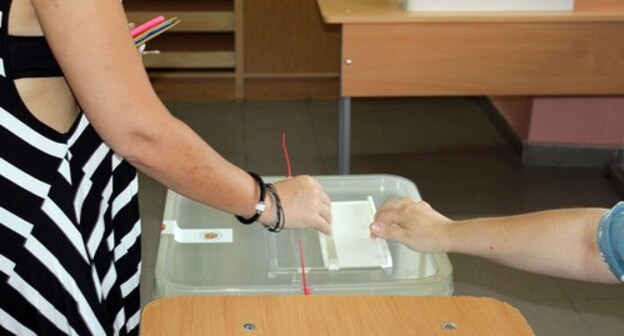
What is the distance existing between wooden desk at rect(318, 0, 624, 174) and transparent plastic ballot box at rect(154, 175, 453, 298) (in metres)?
1.12

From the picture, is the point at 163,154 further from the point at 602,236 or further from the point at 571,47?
the point at 571,47

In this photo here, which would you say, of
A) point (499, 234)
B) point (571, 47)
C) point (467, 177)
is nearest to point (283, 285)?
point (499, 234)

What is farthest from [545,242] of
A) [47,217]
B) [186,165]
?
[47,217]

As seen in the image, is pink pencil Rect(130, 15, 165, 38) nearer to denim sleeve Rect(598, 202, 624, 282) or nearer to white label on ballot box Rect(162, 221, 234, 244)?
white label on ballot box Rect(162, 221, 234, 244)

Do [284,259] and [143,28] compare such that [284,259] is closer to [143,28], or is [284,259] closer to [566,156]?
[143,28]

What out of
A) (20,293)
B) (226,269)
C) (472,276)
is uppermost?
(20,293)

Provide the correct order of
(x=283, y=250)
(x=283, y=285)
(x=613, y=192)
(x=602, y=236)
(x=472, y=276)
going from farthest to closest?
(x=613, y=192), (x=472, y=276), (x=283, y=250), (x=283, y=285), (x=602, y=236)

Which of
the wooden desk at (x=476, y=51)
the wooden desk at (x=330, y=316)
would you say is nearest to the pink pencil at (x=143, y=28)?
the wooden desk at (x=330, y=316)

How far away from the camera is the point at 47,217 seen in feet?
3.96

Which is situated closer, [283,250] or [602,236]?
[602,236]

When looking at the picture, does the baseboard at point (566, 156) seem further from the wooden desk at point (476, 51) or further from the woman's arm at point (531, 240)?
the woman's arm at point (531, 240)

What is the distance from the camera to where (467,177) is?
3590mm

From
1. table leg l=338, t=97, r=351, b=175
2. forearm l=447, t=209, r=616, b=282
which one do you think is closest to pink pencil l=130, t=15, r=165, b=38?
forearm l=447, t=209, r=616, b=282

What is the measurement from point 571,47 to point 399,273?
5.21 feet
